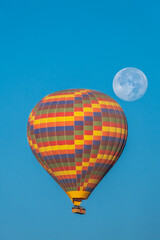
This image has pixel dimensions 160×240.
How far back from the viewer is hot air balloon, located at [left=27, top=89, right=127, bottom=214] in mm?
82375

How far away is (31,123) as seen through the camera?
83.9m

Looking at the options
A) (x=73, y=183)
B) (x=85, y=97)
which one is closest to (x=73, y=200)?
(x=73, y=183)

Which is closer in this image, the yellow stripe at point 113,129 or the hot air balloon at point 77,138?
the hot air balloon at point 77,138

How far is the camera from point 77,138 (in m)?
82.3

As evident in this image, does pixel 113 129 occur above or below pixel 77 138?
above

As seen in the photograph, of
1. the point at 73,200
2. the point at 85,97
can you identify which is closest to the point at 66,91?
the point at 85,97

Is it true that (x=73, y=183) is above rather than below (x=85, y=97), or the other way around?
below

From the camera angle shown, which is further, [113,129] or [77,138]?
[113,129]

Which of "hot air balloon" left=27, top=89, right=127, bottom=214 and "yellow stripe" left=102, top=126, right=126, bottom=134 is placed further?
"yellow stripe" left=102, top=126, right=126, bottom=134

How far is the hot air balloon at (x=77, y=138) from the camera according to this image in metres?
82.4

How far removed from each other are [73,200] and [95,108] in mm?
5853

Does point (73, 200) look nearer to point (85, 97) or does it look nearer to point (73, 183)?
point (73, 183)

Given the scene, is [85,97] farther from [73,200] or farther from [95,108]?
[73,200]

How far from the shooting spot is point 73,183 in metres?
83.1
